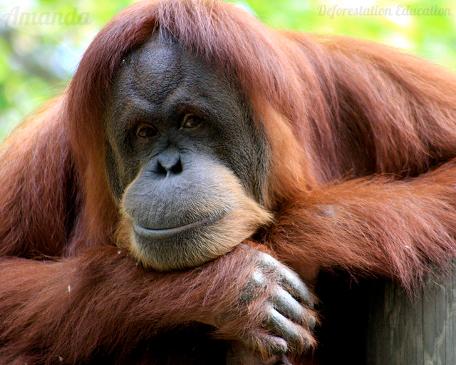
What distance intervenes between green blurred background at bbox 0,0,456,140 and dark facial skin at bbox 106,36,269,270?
200cm

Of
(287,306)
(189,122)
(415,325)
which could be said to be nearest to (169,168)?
(189,122)

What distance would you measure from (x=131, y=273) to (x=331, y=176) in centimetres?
90

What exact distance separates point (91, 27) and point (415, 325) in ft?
16.7

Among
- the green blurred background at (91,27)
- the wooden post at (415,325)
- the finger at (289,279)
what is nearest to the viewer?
the wooden post at (415,325)

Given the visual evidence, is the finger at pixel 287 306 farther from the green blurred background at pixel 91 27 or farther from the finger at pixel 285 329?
the green blurred background at pixel 91 27

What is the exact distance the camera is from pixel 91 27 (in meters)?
7.29

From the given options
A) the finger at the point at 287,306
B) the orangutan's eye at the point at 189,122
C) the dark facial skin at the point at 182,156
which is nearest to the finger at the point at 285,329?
the finger at the point at 287,306

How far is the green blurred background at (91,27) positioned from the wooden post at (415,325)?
244 centimetres

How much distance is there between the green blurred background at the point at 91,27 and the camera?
6000mm

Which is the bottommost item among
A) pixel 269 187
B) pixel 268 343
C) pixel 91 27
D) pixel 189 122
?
pixel 91 27

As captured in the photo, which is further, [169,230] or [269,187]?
[269,187]

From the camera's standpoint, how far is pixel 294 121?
3199mm

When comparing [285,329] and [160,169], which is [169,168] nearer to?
[160,169]

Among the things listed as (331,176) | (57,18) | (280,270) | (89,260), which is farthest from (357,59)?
(57,18)
